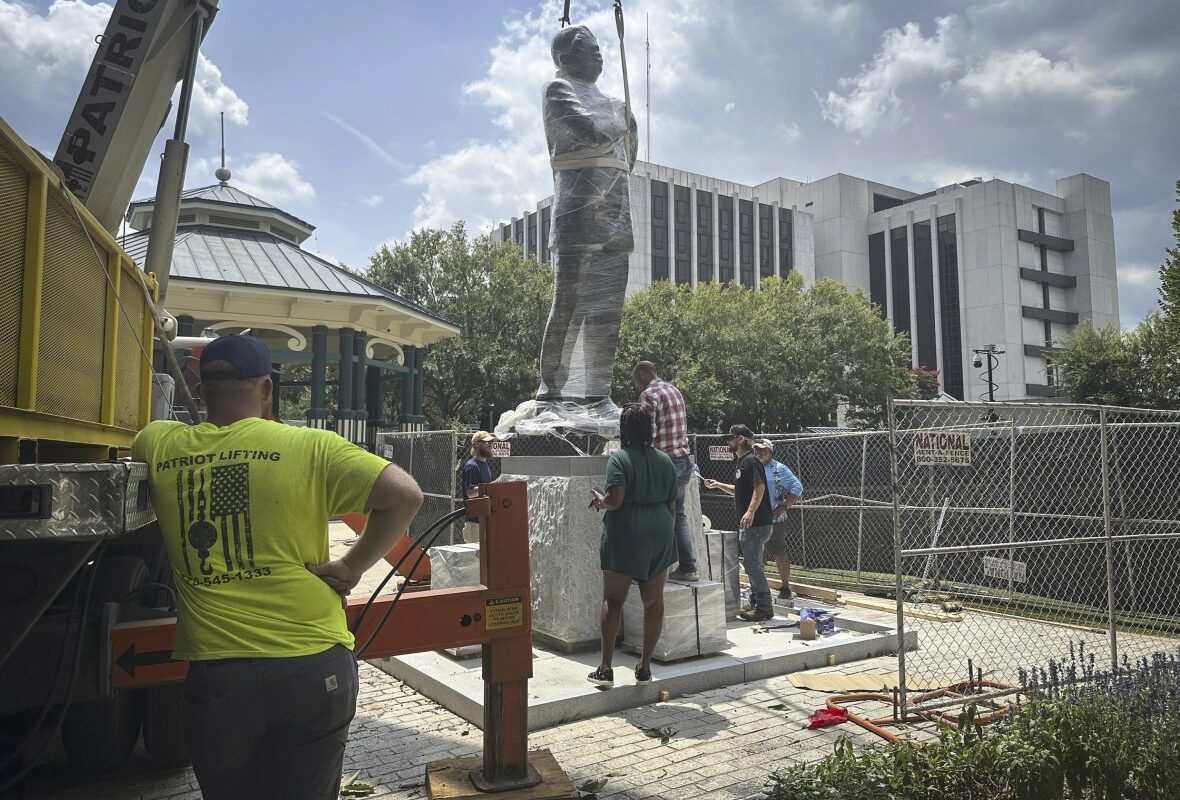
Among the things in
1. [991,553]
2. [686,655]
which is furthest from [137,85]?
[991,553]

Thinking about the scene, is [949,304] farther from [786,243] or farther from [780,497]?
[780,497]

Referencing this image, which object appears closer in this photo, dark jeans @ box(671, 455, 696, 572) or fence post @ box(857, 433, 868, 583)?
dark jeans @ box(671, 455, 696, 572)

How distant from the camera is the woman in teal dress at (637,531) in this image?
5.48 metres

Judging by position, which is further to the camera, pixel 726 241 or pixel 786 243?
pixel 786 243

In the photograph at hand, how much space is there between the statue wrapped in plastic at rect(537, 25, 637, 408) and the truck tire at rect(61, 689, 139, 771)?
4.88 metres

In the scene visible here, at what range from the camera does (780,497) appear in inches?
355

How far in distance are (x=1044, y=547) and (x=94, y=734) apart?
820cm

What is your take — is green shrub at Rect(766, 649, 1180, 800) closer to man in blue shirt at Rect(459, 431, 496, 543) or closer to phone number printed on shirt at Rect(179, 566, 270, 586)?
phone number printed on shirt at Rect(179, 566, 270, 586)

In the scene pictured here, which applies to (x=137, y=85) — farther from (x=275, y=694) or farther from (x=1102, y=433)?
(x=1102, y=433)

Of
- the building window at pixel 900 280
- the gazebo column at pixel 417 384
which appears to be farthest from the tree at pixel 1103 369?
the building window at pixel 900 280

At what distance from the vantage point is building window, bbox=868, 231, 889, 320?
78.0 meters

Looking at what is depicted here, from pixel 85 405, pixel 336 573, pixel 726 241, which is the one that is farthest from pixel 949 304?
pixel 336 573

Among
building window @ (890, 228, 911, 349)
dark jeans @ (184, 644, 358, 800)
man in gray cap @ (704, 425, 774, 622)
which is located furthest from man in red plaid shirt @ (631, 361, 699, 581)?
building window @ (890, 228, 911, 349)

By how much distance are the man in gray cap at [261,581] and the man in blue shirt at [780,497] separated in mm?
6633
